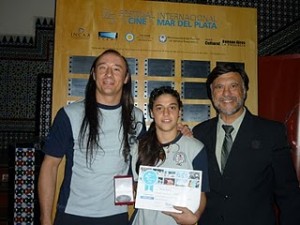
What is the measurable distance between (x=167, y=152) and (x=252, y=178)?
61 centimetres

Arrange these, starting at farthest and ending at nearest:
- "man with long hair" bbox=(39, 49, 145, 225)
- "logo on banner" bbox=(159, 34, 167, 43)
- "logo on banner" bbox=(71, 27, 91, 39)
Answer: "logo on banner" bbox=(159, 34, 167, 43) → "logo on banner" bbox=(71, 27, 91, 39) → "man with long hair" bbox=(39, 49, 145, 225)

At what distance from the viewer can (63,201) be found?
1986 millimetres

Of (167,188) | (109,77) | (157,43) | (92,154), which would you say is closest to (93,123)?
(92,154)

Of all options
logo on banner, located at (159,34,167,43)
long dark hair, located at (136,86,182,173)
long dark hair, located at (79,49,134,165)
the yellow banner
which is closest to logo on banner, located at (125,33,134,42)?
the yellow banner

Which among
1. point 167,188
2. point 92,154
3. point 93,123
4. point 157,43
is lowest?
point 167,188

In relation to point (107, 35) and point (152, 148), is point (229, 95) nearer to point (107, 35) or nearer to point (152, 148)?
point (152, 148)

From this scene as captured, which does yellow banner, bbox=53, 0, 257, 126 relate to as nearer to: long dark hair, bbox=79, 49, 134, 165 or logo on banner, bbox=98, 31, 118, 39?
logo on banner, bbox=98, 31, 118, 39

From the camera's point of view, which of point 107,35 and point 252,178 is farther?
point 107,35

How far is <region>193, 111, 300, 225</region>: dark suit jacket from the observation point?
1.99 meters

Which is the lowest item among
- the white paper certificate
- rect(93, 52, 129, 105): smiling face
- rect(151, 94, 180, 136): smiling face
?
the white paper certificate

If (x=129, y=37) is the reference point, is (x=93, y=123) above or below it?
below

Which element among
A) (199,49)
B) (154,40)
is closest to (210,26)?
(199,49)

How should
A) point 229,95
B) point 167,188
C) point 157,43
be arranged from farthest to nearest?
1. point 157,43
2. point 229,95
3. point 167,188

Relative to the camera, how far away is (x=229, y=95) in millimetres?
2133
